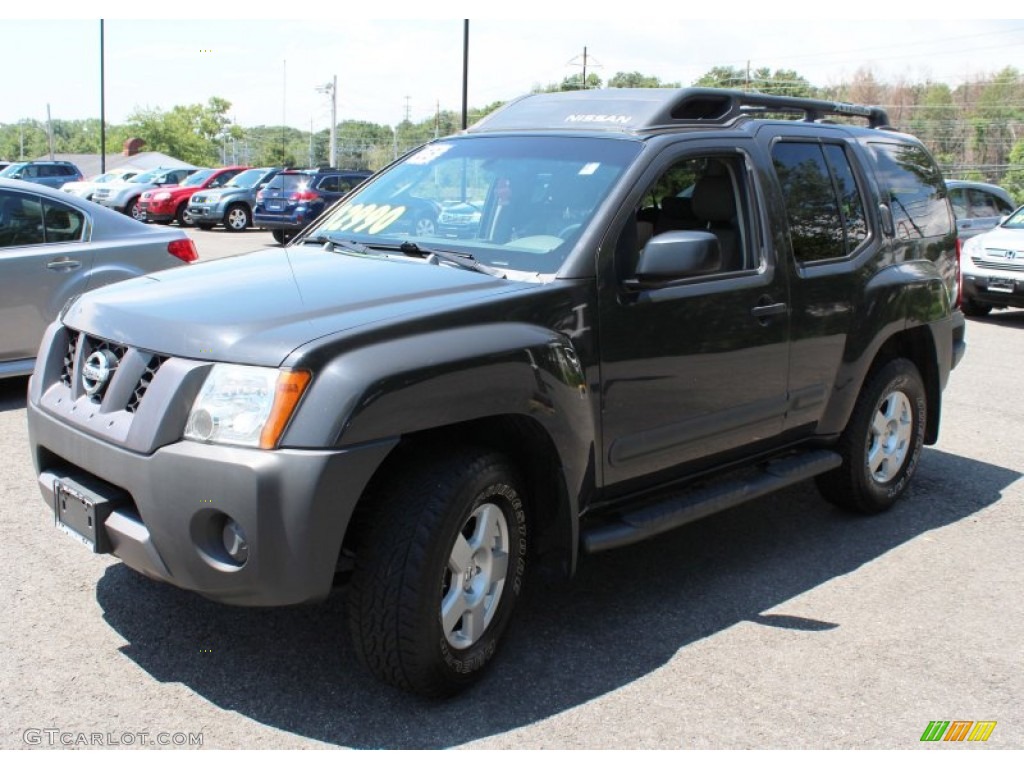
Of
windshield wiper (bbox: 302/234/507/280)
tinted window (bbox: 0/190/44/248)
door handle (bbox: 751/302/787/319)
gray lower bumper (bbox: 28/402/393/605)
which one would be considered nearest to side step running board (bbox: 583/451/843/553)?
door handle (bbox: 751/302/787/319)

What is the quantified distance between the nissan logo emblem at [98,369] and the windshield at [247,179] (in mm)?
24933

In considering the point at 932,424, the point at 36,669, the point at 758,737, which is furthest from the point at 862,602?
the point at 36,669

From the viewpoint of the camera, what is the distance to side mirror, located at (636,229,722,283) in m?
3.89

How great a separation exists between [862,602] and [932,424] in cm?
187

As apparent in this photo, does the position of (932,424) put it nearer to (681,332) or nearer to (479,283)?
(681,332)

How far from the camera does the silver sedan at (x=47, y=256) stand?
23.3 ft

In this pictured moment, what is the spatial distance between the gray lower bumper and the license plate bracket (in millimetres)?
52

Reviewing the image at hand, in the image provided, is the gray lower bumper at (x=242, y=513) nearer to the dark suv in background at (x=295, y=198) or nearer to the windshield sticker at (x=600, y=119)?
the windshield sticker at (x=600, y=119)

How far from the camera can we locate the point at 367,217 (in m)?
4.67

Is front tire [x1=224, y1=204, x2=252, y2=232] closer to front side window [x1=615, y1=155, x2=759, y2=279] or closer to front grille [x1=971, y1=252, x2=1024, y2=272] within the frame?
front grille [x1=971, y1=252, x2=1024, y2=272]

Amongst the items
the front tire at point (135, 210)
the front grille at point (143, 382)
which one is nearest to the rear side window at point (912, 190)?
the front grille at point (143, 382)

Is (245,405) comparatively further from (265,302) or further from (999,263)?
(999,263)

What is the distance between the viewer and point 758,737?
3.37 meters

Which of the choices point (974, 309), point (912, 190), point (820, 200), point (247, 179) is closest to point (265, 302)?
point (820, 200)
